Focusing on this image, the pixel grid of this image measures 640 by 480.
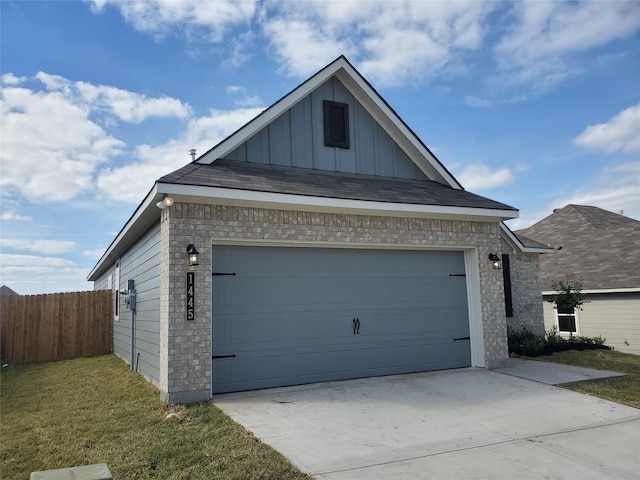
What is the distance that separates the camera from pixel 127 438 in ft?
17.2

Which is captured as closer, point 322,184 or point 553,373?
point 322,184

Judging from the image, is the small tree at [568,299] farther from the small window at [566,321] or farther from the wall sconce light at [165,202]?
the wall sconce light at [165,202]

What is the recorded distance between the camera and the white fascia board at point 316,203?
22.3 feet

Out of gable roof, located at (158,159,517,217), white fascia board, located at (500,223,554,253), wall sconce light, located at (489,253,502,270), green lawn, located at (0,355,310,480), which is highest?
gable roof, located at (158,159,517,217)

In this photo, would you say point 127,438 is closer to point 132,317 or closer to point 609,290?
point 132,317

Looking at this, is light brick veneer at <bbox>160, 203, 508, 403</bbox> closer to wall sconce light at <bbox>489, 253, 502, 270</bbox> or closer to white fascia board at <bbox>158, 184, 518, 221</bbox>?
→ white fascia board at <bbox>158, 184, 518, 221</bbox>

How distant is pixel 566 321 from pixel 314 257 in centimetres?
1248

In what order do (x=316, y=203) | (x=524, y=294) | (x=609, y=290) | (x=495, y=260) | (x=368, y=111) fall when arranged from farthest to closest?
(x=609, y=290), (x=524, y=294), (x=368, y=111), (x=495, y=260), (x=316, y=203)

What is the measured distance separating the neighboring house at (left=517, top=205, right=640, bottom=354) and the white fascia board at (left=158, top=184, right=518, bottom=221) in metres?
8.30

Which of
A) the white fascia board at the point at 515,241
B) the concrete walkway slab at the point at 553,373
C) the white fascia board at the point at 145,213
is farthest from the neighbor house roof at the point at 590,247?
the white fascia board at the point at 145,213

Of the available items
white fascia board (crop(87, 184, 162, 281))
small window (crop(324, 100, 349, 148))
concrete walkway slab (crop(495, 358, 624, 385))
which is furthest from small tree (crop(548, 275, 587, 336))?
white fascia board (crop(87, 184, 162, 281))

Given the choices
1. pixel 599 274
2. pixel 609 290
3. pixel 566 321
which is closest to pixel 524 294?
pixel 609 290

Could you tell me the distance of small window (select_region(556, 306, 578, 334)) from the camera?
52.7ft

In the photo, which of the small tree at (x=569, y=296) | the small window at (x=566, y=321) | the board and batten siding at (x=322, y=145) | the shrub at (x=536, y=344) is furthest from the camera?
the small window at (x=566, y=321)
